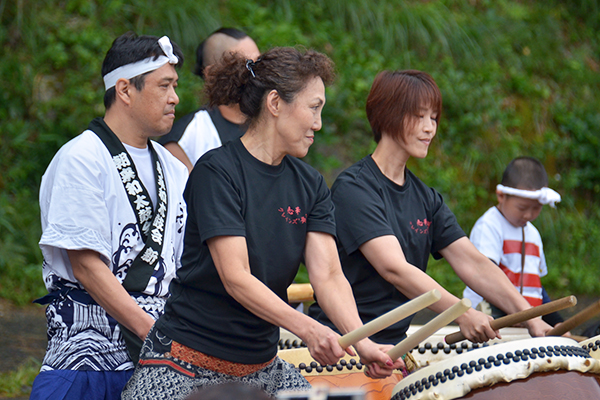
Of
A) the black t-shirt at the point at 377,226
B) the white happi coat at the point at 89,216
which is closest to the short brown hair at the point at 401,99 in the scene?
the black t-shirt at the point at 377,226

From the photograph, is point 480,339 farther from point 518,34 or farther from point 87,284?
point 518,34

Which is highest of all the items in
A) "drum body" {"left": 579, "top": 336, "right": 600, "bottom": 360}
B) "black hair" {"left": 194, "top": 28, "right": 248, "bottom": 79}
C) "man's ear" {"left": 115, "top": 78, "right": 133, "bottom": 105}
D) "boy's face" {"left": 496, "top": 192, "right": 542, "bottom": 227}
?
"black hair" {"left": 194, "top": 28, "right": 248, "bottom": 79}

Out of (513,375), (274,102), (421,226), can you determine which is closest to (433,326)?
(513,375)

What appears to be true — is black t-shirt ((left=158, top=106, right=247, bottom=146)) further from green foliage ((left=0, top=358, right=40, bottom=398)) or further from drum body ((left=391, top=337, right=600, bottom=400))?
drum body ((left=391, top=337, right=600, bottom=400))

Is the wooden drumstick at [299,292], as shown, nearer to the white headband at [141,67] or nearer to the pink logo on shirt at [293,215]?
the pink logo on shirt at [293,215]

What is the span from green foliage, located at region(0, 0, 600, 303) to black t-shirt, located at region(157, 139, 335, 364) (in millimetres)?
3452

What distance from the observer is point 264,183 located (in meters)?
2.03

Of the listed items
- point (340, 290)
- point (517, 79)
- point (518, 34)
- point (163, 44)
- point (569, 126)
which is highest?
point (518, 34)

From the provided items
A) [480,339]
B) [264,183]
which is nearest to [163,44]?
[264,183]

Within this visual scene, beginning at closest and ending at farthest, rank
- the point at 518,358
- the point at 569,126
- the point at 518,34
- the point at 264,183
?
the point at 518,358
the point at 264,183
the point at 569,126
the point at 518,34

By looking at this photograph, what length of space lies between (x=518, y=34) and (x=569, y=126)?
1304 millimetres

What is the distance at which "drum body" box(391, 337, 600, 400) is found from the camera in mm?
1877

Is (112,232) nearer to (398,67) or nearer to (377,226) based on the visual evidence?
(377,226)

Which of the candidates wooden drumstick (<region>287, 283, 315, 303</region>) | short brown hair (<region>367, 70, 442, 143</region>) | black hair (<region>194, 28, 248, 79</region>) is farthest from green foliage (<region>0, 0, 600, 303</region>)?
short brown hair (<region>367, 70, 442, 143</region>)
